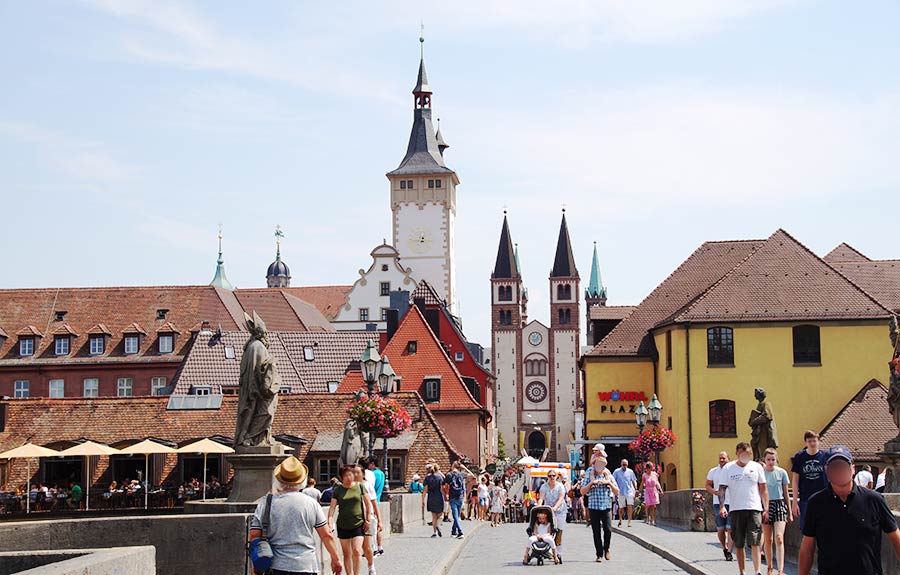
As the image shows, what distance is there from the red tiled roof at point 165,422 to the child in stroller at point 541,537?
93.3 ft

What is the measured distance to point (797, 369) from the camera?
158 feet

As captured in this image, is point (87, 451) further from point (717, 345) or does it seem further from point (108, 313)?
point (108, 313)

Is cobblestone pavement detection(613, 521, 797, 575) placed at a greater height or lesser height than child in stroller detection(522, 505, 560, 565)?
lesser

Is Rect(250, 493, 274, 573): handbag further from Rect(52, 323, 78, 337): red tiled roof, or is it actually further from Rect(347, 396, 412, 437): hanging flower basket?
Rect(52, 323, 78, 337): red tiled roof

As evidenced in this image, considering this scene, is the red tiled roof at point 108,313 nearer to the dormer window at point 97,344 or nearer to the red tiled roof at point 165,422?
the dormer window at point 97,344

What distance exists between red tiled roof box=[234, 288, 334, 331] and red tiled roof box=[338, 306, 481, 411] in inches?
755

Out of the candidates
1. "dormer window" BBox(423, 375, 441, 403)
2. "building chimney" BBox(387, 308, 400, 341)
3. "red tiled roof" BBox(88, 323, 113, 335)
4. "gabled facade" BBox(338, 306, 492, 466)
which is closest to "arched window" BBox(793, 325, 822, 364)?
"gabled facade" BBox(338, 306, 492, 466)

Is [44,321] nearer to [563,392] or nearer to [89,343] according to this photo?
[89,343]

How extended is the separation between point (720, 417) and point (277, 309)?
4330 centimetres

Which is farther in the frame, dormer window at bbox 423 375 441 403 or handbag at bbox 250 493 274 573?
dormer window at bbox 423 375 441 403

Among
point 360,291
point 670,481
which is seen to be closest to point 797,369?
point 670,481

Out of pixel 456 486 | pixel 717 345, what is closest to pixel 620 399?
pixel 717 345

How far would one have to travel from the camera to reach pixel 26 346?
233 ft

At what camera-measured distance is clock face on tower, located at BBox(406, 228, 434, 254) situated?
119 m
